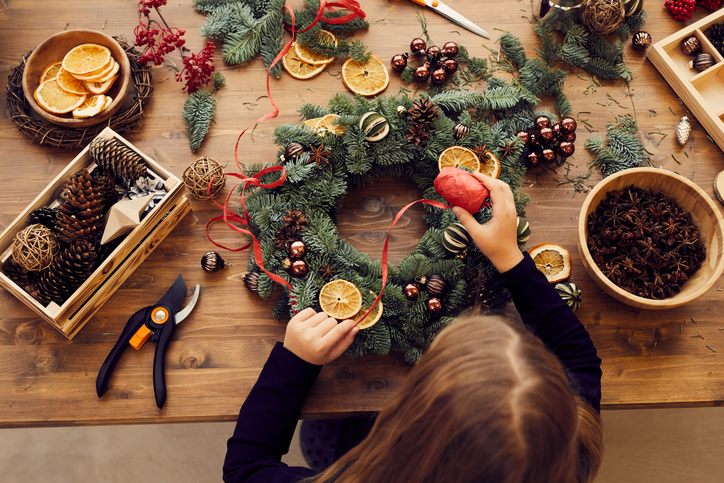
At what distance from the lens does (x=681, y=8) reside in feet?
4.52

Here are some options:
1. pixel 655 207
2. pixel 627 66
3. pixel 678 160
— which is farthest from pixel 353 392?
pixel 627 66

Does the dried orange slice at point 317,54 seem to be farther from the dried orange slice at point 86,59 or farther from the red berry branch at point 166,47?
the dried orange slice at point 86,59

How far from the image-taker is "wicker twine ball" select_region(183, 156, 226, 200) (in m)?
1.18

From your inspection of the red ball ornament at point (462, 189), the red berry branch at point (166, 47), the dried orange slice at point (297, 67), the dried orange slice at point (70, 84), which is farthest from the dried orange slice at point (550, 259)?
the dried orange slice at point (70, 84)

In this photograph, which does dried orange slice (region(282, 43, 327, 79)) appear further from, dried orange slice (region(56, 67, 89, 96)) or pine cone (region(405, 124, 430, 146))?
dried orange slice (region(56, 67, 89, 96))

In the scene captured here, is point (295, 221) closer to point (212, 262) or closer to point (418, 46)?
point (212, 262)

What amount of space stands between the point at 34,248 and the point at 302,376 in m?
0.70

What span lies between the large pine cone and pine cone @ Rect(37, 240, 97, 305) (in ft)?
0.10

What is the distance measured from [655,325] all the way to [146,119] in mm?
1549

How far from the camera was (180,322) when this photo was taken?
118 centimetres

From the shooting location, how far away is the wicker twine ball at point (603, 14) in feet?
4.16

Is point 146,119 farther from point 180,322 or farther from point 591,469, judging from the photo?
point 591,469

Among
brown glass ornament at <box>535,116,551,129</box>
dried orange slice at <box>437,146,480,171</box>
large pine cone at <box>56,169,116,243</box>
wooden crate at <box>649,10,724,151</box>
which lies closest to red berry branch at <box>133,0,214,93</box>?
large pine cone at <box>56,169,116,243</box>

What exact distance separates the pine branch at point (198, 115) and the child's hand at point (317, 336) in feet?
1.99
